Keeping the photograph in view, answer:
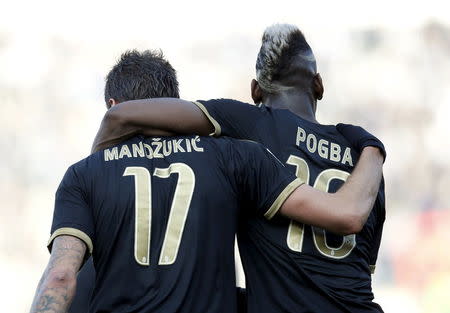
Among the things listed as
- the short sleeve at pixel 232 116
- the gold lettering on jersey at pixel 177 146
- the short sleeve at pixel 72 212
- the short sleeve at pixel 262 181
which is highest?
the short sleeve at pixel 232 116

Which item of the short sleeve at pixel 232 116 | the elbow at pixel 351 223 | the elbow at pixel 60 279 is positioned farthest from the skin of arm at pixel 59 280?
the elbow at pixel 351 223

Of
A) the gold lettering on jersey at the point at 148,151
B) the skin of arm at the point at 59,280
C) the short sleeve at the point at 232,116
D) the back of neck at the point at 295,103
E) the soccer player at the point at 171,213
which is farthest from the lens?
the back of neck at the point at 295,103

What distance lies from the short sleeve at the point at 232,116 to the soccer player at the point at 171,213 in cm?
14

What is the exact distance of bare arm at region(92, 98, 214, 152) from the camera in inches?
192

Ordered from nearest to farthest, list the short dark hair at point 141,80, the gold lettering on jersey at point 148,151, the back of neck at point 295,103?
the gold lettering on jersey at point 148,151, the short dark hair at point 141,80, the back of neck at point 295,103

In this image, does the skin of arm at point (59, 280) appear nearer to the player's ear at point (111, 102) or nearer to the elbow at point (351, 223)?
the player's ear at point (111, 102)

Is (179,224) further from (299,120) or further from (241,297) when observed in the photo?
(299,120)

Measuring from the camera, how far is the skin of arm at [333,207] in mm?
4699

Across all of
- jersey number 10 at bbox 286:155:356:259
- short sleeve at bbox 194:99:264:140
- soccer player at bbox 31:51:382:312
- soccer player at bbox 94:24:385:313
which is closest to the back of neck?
soccer player at bbox 94:24:385:313

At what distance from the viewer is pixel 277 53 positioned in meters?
5.39

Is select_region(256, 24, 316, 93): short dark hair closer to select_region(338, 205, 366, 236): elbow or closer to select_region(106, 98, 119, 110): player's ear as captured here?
select_region(106, 98, 119, 110): player's ear

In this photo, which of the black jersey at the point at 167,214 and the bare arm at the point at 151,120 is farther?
the bare arm at the point at 151,120

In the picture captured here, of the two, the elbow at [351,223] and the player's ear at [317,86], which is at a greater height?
the player's ear at [317,86]

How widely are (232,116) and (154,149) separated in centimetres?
50
